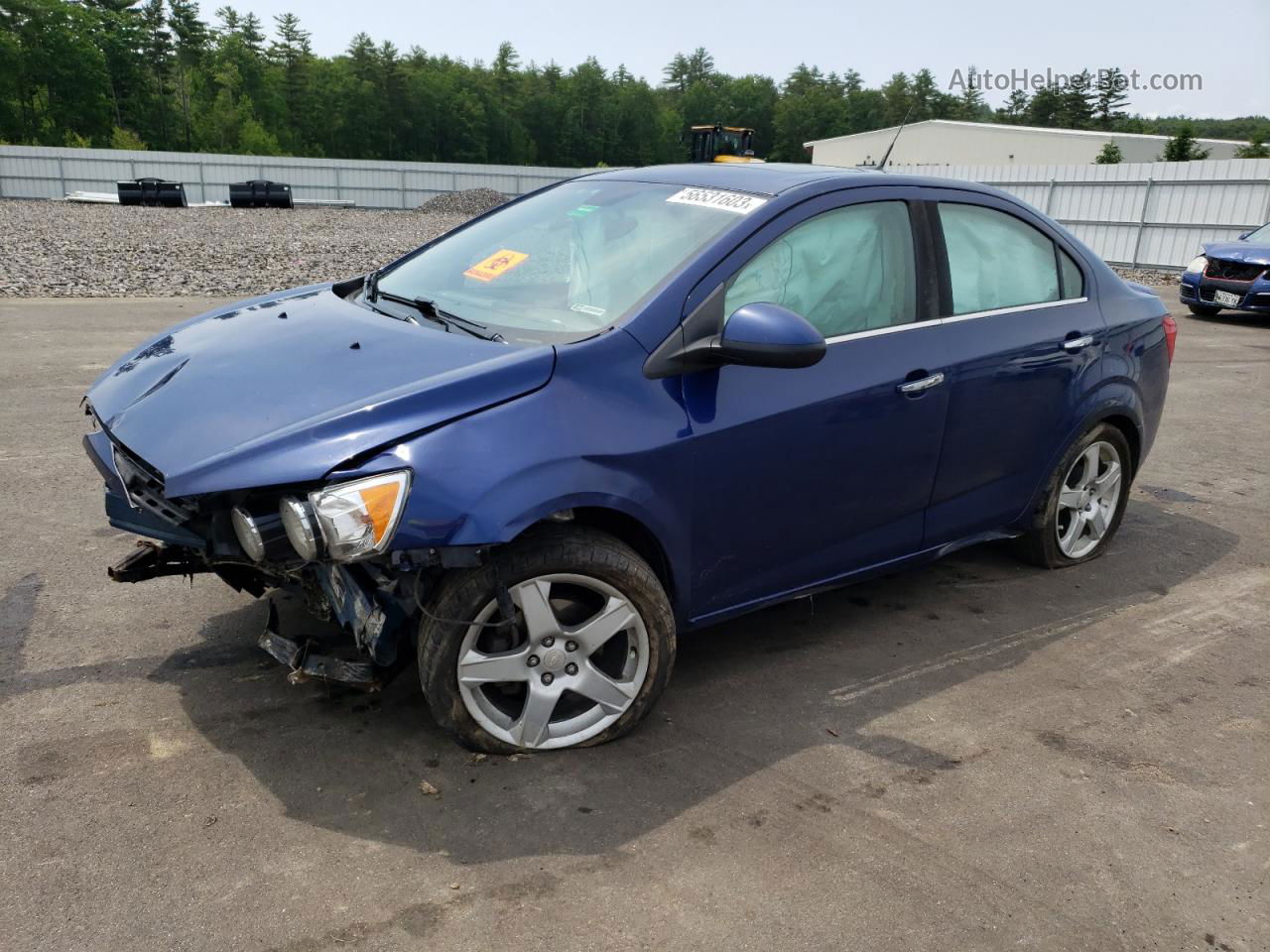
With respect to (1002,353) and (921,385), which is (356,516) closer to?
(921,385)

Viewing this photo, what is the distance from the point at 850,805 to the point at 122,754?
7.04 feet

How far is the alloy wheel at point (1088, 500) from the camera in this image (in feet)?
16.0

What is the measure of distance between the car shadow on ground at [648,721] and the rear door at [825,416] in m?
0.38

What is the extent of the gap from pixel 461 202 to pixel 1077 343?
39.5 metres

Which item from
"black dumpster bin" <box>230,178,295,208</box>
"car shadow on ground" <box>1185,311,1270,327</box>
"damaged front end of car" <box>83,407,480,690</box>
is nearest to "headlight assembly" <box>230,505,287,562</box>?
"damaged front end of car" <box>83,407,480,690</box>

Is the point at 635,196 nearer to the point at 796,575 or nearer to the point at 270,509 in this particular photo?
the point at 796,575

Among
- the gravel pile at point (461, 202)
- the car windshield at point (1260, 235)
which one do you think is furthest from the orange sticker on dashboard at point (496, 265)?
the gravel pile at point (461, 202)

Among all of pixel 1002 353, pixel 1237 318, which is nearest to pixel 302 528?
pixel 1002 353

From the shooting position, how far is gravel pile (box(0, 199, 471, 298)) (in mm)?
14594

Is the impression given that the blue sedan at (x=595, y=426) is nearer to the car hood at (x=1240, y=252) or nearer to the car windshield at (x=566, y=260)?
the car windshield at (x=566, y=260)

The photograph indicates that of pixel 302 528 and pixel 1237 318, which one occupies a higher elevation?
pixel 302 528

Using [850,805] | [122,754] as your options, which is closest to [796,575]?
[850,805]

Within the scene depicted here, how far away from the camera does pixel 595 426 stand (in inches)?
120

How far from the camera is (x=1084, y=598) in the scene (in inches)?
185
